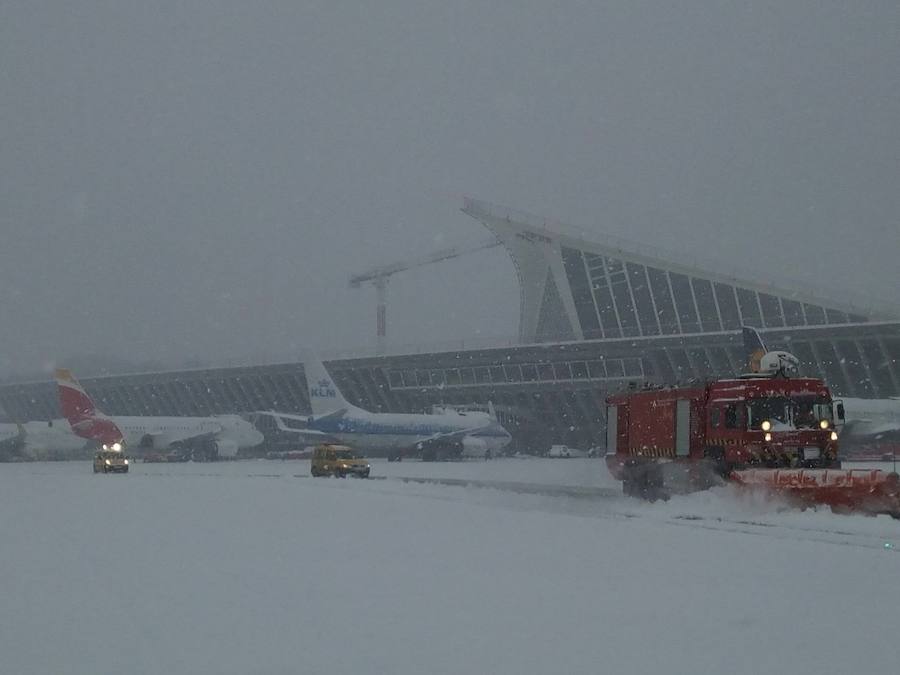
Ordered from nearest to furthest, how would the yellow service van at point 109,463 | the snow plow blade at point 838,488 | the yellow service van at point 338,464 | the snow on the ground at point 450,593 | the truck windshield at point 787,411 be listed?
the snow on the ground at point 450,593 < the snow plow blade at point 838,488 < the truck windshield at point 787,411 < the yellow service van at point 338,464 < the yellow service van at point 109,463

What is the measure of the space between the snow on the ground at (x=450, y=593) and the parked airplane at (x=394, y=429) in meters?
41.4

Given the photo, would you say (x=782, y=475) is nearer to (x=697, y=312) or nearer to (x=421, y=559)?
(x=421, y=559)

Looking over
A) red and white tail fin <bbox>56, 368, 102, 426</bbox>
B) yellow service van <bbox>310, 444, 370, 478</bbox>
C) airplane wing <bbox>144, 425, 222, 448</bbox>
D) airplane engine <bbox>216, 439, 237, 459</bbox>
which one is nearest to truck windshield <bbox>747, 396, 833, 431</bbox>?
yellow service van <bbox>310, 444, 370, 478</bbox>

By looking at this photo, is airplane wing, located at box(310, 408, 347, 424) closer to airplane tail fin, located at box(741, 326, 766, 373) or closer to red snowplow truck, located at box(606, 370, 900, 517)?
airplane tail fin, located at box(741, 326, 766, 373)

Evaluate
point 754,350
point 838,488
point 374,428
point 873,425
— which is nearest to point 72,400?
point 374,428

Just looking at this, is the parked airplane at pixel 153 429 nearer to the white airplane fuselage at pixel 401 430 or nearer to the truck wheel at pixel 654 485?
the white airplane fuselage at pixel 401 430

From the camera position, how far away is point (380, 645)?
865 centimetres

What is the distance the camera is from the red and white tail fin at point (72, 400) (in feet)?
205

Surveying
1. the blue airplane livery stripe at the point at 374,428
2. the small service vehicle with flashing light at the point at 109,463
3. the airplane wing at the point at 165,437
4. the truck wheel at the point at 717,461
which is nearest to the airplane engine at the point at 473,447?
the blue airplane livery stripe at the point at 374,428

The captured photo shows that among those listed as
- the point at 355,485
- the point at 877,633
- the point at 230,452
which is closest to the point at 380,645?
the point at 877,633

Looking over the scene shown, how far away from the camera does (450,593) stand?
36.2 feet

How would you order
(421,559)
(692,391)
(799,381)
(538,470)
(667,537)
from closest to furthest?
1. (421,559)
2. (667,537)
3. (799,381)
4. (692,391)
5. (538,470)

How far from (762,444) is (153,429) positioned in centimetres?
5117

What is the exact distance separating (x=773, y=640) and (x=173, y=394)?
97.5 meters
